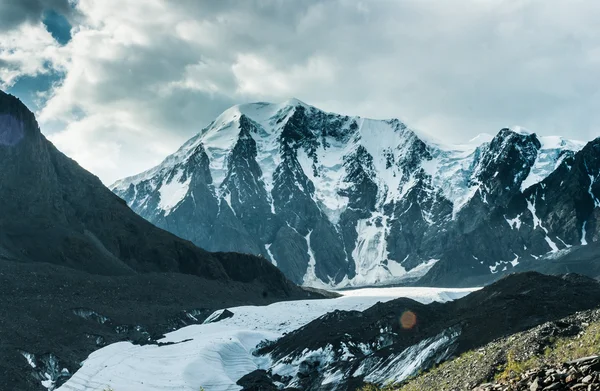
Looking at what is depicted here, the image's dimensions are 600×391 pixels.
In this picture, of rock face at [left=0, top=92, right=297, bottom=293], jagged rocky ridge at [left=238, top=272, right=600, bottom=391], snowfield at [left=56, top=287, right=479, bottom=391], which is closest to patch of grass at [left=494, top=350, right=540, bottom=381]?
jagged rocky ridge at [left=238, top=272, right=600, bottom=391]

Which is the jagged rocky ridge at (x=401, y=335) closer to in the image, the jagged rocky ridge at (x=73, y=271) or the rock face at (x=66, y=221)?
the jagged rocky ridge at (x=73, y=271)

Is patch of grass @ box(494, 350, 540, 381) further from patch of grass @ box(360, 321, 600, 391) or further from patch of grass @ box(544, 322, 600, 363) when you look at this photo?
patch of grass @ box(544, 322, 600, 363)

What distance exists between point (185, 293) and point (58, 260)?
27.2 m

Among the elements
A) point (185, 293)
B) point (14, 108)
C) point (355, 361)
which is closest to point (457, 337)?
point (355, 361)

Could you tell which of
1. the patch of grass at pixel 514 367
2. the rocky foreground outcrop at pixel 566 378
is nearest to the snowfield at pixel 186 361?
the patch of grass at pixel 514 367

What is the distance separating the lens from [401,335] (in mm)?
Answer: 86812

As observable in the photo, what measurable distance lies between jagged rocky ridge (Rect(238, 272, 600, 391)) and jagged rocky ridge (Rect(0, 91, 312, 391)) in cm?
2488

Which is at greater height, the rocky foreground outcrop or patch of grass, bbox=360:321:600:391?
the rocky foreground outcrop

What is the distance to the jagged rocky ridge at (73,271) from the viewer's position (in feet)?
283

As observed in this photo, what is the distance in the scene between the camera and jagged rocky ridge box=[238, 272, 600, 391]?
223ft

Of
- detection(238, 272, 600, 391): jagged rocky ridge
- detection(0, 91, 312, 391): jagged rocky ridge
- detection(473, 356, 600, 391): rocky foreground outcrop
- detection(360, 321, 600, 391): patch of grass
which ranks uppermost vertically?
detection(0, 91, 312, 391): jagged rocky ridge

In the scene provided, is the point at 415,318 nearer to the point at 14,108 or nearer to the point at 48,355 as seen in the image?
the point at 48,355

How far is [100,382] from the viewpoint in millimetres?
73125

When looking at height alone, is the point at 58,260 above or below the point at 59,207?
below
